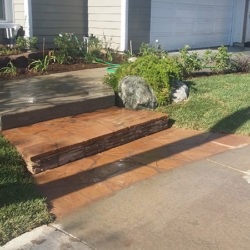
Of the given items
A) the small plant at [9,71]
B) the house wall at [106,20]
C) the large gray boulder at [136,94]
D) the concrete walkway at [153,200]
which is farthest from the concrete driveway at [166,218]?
the house wall at [106,20]

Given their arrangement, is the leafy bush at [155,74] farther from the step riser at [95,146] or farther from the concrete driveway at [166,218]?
the concrete driveway at [166,218]

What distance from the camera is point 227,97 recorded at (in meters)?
7.38

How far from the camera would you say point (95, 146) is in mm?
5004

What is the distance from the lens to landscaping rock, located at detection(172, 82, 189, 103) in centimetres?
711

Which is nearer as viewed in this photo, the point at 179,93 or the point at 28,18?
the point at 179,93

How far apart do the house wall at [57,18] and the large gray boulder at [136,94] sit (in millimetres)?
4594

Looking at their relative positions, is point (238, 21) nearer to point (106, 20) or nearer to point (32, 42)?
point (106, 20)

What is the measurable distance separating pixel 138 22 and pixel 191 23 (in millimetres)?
2884

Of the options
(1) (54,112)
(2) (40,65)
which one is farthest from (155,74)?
(2) (40,65)

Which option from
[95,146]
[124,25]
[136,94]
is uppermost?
[124,25]

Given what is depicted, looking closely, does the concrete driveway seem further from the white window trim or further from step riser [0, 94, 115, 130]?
the white window trim

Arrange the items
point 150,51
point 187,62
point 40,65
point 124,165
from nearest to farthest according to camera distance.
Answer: point 124,165 < point 40,65 < point 187,62 < point 150,51

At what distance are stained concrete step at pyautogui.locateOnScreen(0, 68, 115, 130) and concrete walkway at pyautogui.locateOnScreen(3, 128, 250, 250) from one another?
3.37ft

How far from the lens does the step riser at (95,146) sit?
442 centimetres
